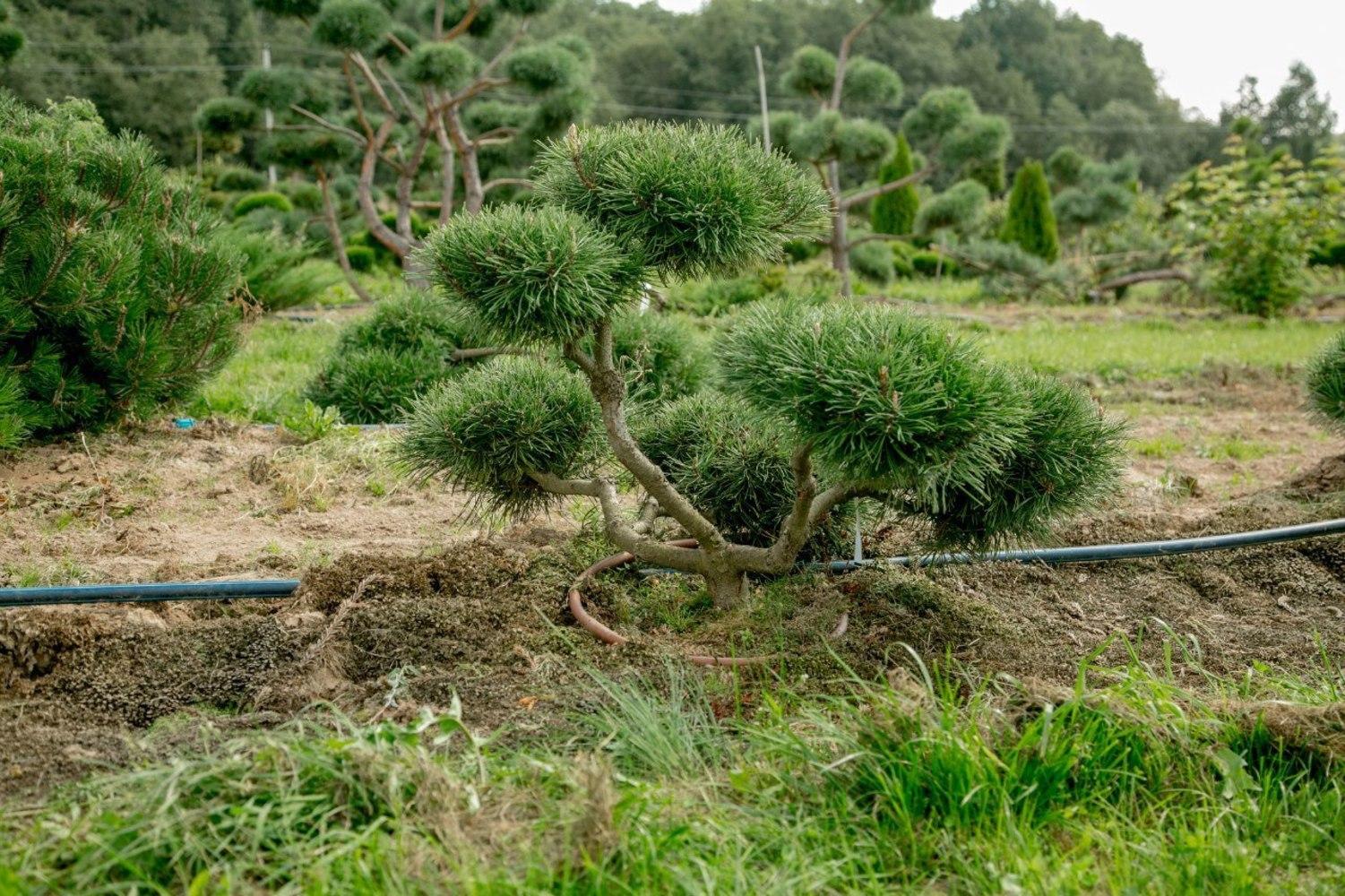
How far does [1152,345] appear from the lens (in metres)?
8.29

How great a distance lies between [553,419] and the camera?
9.30 feet

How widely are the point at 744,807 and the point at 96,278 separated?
3.20 m

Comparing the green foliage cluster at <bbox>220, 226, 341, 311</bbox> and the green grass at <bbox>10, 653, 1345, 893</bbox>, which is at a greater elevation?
the green grass at <bbox>10, 653, 1345, 893</bbox>

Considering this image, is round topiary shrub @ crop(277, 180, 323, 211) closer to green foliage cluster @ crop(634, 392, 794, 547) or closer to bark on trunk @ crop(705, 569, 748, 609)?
green foliage cluster @ crop(634, 392, 794, 547)

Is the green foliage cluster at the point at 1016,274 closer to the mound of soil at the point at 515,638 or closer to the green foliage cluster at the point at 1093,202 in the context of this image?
the green foliage cluster at the point at 1093,202

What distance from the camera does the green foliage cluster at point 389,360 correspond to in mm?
4922

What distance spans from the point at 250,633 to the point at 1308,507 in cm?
326

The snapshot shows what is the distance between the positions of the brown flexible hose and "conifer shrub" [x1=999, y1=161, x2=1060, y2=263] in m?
13.4

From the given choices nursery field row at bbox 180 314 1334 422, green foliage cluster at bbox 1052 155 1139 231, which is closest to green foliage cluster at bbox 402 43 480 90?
nursery field row at bbox 180 314 1334 422

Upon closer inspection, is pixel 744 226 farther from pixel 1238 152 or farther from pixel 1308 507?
pixel 1238 152

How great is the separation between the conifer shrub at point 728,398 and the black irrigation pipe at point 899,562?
0.17 metres

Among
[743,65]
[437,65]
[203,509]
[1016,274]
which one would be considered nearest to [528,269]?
[203,509]

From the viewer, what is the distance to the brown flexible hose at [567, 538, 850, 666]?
2414 mm

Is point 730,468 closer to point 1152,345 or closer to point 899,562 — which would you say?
point 899,562
